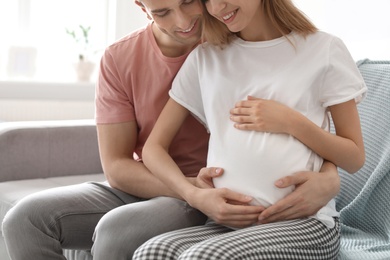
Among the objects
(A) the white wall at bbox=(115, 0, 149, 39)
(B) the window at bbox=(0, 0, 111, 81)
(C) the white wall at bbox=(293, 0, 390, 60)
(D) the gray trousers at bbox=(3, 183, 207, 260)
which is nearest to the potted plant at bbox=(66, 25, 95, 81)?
(B) the window at bbox=(0, 0, 111, 81)

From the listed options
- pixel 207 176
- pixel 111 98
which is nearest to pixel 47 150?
pixel 111 98

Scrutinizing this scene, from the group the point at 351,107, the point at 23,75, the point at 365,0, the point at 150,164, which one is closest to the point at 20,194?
the point at 150,164

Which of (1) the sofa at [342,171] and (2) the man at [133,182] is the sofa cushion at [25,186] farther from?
(2) the man at [133,182]

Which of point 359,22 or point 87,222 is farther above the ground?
point 359,22

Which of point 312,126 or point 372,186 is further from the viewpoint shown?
point 372,186

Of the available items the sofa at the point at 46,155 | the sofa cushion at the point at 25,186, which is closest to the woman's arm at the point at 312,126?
the sofa cushion at the point at 25,186

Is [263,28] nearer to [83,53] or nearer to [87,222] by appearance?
[87,222]

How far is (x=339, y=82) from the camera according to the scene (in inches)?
58.8

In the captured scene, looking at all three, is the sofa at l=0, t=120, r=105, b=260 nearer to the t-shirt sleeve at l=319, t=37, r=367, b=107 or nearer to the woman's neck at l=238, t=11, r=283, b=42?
the woman's neck at l=238, t=11, r=283, b=42

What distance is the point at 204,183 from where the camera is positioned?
155cm

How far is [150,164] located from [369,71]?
715mm

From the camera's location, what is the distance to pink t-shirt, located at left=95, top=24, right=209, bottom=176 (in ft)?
5.91

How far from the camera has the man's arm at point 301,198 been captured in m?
1.42

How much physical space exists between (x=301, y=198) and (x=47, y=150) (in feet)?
4.39
